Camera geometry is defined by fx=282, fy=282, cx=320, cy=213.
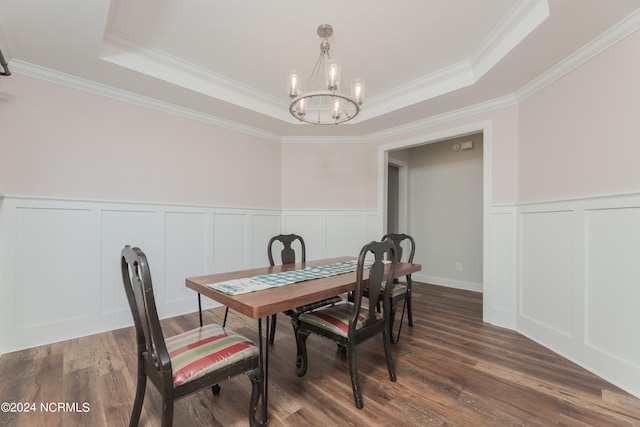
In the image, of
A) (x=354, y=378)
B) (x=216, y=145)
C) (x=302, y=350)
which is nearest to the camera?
(x=354, y=378)

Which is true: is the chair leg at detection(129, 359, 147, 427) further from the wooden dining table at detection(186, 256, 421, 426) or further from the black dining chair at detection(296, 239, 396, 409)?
Result: the black dining chair at detection(296, 239, 396, 409)

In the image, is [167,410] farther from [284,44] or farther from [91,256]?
[284,44]

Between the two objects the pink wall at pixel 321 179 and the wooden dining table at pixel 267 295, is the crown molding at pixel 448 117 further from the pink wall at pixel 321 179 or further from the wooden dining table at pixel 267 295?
the wooden dining table at pixel 267 295

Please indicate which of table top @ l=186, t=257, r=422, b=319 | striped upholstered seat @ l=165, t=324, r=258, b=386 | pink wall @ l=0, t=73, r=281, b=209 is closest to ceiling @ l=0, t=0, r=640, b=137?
pink wall @ l=0, t=73, r=281, b=209

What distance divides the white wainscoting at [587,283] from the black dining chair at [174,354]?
230 centimetres

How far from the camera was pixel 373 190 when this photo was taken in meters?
4.29

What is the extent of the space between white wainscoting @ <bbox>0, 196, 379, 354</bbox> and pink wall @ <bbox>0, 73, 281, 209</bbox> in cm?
15

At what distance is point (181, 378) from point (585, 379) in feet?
8.26

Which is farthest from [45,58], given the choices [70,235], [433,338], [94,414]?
[433,338]

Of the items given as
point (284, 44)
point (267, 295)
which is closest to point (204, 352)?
point (267, 295)

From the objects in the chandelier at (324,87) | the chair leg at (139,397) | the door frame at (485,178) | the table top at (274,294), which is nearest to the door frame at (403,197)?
the door frame at (485,178)

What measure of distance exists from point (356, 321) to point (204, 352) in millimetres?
841

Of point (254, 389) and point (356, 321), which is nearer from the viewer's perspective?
point (254, 389)

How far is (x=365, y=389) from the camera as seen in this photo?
1.78 m
